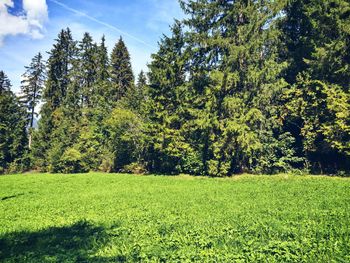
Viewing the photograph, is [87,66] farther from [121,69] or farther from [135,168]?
[135,168]

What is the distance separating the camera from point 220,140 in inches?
1103

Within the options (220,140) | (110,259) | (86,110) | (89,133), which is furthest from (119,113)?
(110,259)

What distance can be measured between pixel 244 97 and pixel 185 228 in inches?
772

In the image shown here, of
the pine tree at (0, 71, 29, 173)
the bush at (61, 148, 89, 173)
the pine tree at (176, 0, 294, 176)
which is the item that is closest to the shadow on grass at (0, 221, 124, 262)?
the pine tree at (176, 0, 294, 176)

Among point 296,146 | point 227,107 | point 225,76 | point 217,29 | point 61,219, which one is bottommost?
point 61,219

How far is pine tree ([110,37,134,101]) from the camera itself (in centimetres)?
5619

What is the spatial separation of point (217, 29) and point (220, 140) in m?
11.1

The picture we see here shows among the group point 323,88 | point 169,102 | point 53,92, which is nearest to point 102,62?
point 53,92

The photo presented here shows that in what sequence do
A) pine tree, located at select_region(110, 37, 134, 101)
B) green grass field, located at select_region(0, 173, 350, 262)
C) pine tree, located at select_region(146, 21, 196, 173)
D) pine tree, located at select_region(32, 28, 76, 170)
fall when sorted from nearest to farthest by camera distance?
1. green grass field, located at select_region(0, 173, 350, 262)
2. pine tree, located at select_region(146, 21, 196, 173)
3. pine tree, located at select_region(32, 28, 76, 170)
4. pine tree, located at select_region(110, 37, 134, 101)

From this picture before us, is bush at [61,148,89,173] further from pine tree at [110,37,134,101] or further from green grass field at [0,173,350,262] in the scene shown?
green grass field at [0,173,350,262]

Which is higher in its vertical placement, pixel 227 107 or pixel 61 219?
pixel 227 107

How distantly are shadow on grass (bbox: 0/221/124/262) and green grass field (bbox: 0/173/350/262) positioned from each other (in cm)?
3

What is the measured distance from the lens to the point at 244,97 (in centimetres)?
2741

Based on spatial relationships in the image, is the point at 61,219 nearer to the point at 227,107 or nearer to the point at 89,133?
the point at 227,107
